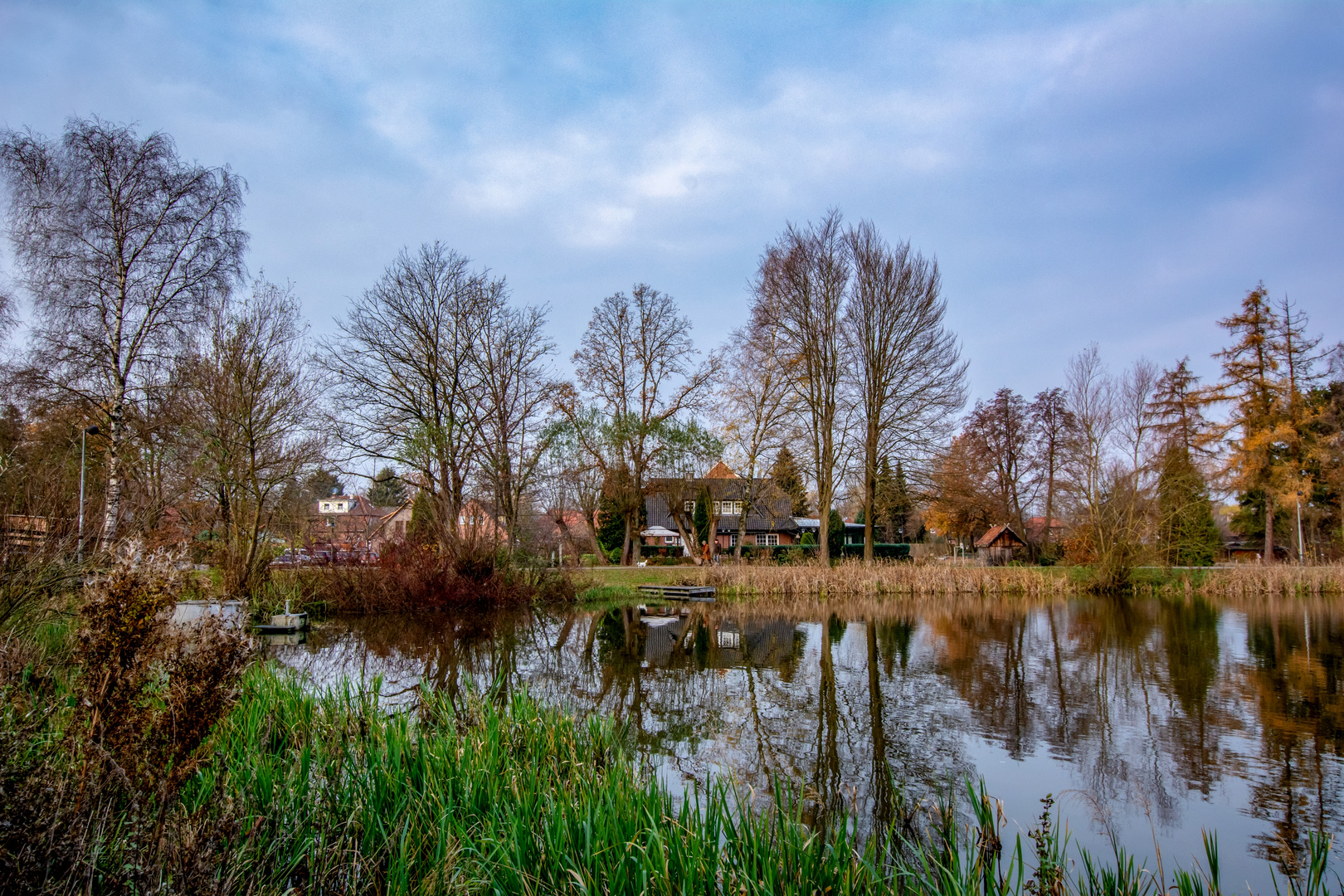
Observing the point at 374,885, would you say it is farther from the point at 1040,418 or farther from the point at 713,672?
the point at 1040,418

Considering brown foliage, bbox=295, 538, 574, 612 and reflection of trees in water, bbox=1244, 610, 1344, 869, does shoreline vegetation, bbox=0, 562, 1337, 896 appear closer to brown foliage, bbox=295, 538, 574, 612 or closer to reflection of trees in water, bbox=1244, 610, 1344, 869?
reflection of trees in water, bbox=1244, 610, 1344, 869

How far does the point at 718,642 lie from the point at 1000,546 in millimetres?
31887

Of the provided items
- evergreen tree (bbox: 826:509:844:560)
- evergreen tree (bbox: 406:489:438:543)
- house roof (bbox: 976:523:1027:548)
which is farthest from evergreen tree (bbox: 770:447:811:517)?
house roof (bbox: 976:523:1027:548)

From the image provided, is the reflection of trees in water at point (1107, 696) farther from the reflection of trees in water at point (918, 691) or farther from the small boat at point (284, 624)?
the small boat at point (284, 624)

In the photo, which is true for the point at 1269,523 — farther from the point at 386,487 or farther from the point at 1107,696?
the point at 386,487

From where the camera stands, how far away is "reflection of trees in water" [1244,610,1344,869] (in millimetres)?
5977

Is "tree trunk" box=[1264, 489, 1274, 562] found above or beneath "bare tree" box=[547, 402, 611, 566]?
beneath

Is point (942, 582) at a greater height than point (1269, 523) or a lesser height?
lesser

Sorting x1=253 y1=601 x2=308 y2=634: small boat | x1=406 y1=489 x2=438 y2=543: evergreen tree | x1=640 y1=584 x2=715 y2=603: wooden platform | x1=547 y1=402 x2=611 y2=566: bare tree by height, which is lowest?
x1=640 y1=584 x2=715 y2=603: wooden platform

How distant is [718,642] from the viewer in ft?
53.2

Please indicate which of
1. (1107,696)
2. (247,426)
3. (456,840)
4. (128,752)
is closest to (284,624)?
(247,426)

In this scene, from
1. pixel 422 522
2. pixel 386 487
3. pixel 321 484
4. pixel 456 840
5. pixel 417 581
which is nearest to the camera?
pixel 456 840

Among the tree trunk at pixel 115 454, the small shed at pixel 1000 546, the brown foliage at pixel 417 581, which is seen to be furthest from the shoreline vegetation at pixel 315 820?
the small shed at pixel 1000 546

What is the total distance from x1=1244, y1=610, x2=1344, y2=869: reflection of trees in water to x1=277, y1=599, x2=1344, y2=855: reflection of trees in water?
0.03 meters
